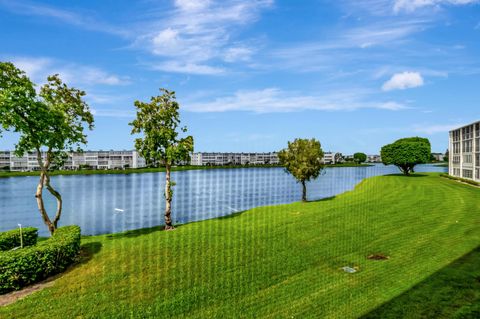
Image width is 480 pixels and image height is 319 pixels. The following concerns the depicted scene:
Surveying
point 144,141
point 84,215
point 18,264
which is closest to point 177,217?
point 84,215

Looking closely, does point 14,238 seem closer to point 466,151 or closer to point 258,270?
point 258,270

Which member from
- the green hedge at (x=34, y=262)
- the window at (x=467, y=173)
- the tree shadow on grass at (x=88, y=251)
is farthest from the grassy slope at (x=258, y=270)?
the window at (x=467, y=173)

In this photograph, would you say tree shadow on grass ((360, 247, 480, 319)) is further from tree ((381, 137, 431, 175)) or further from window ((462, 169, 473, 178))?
tree ((381, 137, 431, 175))

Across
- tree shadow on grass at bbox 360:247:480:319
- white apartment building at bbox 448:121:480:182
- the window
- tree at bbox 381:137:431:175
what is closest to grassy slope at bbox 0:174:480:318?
tree shadow on grass at bbox 360:247:480:319

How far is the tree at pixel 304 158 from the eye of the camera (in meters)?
46.5

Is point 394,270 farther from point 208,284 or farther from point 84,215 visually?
point 84,215

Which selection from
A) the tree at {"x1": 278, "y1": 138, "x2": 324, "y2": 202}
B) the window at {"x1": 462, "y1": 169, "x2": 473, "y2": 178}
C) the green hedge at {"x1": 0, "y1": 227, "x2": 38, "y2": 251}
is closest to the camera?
the green hedge at {"x1": 0, "y1": 227, "x2": 38, "y2": 251}

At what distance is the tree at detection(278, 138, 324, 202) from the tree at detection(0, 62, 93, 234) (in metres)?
29.5

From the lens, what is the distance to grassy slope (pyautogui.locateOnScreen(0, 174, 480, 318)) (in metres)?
12.7

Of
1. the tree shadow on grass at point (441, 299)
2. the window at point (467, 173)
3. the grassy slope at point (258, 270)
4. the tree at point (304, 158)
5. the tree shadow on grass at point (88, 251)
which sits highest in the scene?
the tree at point (304, 158)

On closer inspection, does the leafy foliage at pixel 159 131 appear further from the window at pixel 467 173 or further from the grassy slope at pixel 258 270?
the window at pixel 467 173

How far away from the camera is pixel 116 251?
69.2 ft

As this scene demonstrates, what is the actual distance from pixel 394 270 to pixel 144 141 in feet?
75.7

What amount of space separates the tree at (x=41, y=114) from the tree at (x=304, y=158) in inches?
1163
